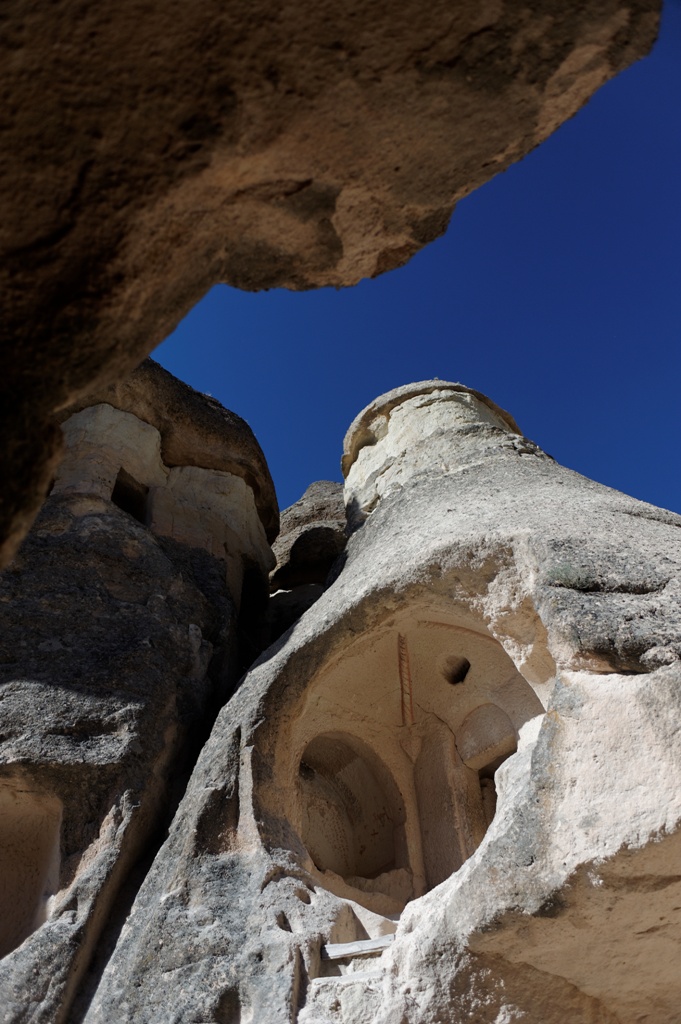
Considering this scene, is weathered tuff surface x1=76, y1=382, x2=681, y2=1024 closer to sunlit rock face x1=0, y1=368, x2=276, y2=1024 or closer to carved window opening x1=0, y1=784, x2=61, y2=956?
sunlit rock face x1=0, y1=368, x2=276, y2=1024

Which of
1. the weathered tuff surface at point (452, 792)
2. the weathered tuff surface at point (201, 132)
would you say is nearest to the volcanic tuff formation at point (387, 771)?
the weathered tuff surface at point (452, 792)

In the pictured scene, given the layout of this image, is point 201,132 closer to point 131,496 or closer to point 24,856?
point 24,856

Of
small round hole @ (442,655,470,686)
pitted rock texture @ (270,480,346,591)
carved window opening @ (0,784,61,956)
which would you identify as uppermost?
pitted rock texture @ (270,480,346,591)

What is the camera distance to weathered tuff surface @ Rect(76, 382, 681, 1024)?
13.4ft

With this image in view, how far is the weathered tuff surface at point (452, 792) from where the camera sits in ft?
13.4

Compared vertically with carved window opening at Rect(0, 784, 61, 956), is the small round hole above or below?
above

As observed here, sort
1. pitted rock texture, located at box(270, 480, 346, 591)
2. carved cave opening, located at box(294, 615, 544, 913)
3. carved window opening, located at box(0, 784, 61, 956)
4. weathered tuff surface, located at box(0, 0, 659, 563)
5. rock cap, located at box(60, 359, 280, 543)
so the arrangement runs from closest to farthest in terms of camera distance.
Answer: weathered tuff surface, located at box(0, 0, 659, 563)
carved window opening, located at box(0, 784, 61, 956)
carved cave opening, located at box(294, 615, 544, 913)
rock cap, located at box(60, 359, 280, 543)
pitted rock texture, located at box(270, 480, 346, 591)

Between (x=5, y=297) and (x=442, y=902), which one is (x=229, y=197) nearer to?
(x=5, y=297)

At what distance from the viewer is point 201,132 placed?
1.87m

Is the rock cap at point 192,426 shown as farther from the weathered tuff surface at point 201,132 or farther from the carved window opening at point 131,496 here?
the weathered tuff surface at point 201,132

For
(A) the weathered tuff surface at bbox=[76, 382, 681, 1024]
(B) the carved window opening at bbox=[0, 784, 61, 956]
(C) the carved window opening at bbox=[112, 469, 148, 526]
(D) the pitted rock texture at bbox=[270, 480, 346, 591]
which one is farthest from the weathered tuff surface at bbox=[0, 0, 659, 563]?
(D) the pitted rock texture at bbox=[270, 480, 346, 591]

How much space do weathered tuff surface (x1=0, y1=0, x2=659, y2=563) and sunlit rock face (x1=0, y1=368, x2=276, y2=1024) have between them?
14.0 ft

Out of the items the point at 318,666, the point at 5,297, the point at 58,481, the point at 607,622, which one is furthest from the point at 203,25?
the point at 58,481

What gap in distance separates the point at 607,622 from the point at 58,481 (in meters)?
6.10
